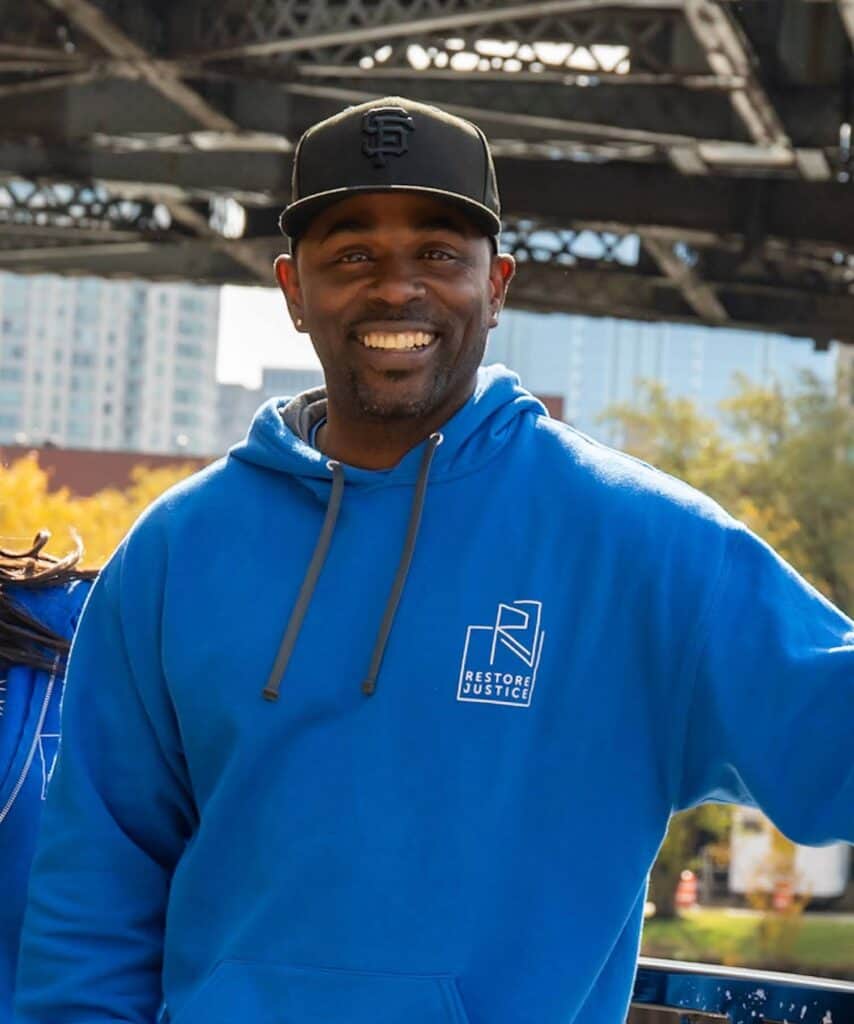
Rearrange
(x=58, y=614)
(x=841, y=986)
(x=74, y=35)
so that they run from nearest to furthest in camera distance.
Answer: (x=841, y=986)
(x=58, y=614)
(x=74, y=35)

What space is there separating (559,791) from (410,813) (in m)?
0.18

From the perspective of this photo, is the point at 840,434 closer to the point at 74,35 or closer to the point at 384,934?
the point at 74,35

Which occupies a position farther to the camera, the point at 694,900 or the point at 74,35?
the point at 694,900

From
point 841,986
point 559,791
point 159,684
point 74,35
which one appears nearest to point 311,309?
point 159,684

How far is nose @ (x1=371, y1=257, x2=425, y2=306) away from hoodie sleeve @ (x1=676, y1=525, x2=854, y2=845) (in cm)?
52

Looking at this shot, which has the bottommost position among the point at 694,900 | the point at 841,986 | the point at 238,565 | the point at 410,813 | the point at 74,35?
the point at 694,900

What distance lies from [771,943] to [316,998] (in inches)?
1761

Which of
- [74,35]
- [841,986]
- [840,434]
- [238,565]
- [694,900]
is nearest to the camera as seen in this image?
[238,565]

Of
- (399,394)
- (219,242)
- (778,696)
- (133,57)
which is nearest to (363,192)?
(399,394)

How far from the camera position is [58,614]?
154 inches

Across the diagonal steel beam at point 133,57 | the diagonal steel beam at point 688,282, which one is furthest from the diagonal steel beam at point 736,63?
the diagonal steel beam at point 133,57

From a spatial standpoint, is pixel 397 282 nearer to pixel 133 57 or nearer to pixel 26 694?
pixel 26 694

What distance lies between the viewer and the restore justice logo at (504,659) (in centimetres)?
285

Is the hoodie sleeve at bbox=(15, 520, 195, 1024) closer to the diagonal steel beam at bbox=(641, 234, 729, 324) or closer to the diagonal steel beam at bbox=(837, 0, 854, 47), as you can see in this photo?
→ the diagonal steel beam at bbox=(837, 0, 854, 47)
